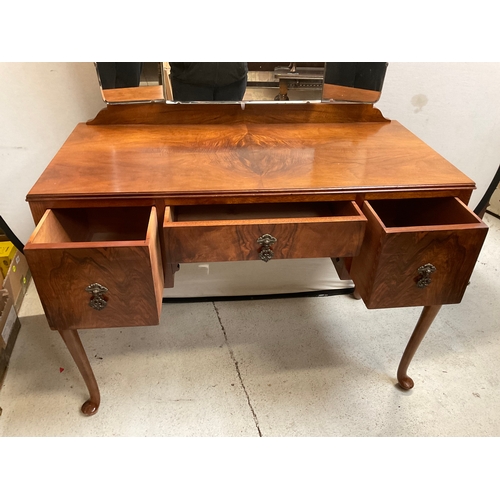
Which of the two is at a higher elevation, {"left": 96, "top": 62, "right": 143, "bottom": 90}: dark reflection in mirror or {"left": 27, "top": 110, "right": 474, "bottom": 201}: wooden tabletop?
{"left": 96, "top": 62, "right": 143, "bottom": 90}: dark reflection in mirror

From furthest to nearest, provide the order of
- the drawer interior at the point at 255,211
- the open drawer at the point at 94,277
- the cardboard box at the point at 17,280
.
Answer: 1. the cardboard box at the point at 17,280
2. the drawer interior at the point at 255,211
3. the open drawer at the point at 94,277

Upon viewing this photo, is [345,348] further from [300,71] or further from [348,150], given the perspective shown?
[300,71]

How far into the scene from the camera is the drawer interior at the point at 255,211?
964 millimetres

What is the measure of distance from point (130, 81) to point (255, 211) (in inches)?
18.8

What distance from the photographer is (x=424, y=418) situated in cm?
108

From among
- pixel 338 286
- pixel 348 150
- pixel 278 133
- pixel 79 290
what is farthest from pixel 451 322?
pixel 79 290

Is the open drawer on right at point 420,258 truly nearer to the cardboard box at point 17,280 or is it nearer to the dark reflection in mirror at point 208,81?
the dark reflection in mirror at point 208,81

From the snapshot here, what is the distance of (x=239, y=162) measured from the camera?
0.91 meters

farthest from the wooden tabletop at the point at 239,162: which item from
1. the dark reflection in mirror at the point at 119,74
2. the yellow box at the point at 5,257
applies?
the yellow box at the point at 5,257

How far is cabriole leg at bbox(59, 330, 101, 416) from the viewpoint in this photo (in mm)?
912

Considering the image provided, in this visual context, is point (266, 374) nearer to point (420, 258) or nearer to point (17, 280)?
point (420, 258)

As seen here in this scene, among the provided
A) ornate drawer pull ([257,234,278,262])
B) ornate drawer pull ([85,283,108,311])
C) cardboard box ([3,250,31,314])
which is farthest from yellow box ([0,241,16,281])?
ornate drawer pull ([257,234,278,262])

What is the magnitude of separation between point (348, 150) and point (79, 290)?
2.28 ft

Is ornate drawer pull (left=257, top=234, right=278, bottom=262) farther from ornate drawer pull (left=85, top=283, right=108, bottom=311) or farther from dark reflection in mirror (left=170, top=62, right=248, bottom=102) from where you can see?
dark reflection in mirror (left=170, top=62, right=248, bottom=102)
